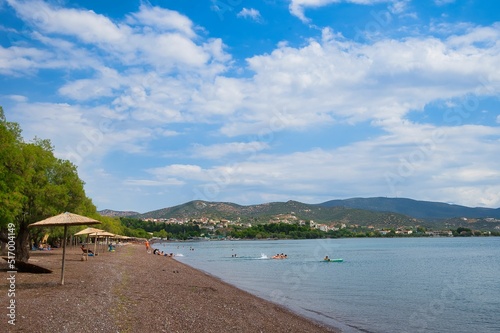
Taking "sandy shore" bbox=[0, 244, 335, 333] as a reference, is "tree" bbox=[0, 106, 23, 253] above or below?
above

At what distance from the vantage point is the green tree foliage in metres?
22.4

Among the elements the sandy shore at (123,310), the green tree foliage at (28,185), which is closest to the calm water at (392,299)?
the sandy shore at (123,310)

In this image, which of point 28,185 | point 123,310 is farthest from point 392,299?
point 28,185

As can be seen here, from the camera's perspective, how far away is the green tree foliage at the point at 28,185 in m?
22.4

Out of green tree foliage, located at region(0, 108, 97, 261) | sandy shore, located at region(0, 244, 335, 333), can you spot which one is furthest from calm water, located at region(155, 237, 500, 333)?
green tree foliage, located at region(0, 108, 97, 261)

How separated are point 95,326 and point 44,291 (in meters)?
5.79

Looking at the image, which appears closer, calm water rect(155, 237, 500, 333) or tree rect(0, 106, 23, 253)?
calm water rect(155, 237, 500, 333)

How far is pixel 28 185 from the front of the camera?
2606 centimetres

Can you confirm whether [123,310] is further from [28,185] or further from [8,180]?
[28,185]

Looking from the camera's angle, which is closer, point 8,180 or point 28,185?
point 8,180

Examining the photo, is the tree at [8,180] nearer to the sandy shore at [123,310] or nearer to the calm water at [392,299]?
the sandy shore at [123,310]

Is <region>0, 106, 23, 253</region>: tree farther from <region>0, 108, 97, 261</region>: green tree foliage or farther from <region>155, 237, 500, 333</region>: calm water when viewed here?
<region>155, 237, 500, 333</region>: calm water

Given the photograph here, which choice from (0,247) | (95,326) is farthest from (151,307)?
(0,247)

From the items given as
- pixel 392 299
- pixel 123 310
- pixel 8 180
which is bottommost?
pixel 392 299
